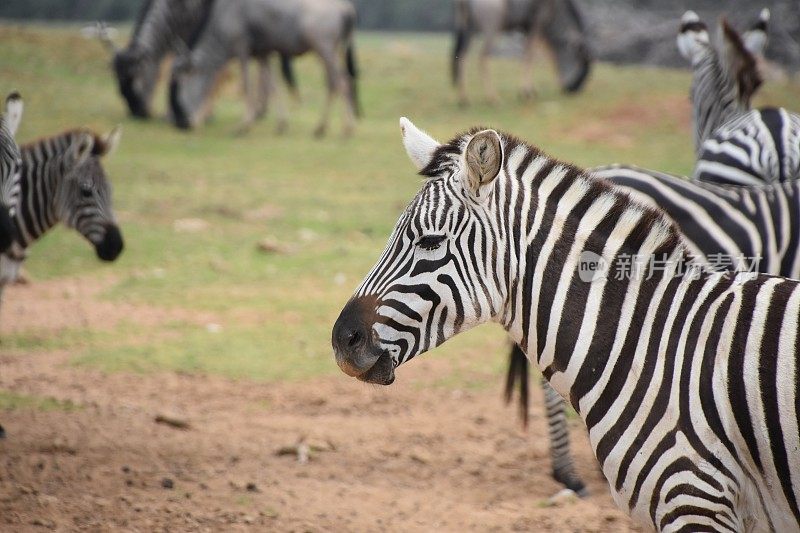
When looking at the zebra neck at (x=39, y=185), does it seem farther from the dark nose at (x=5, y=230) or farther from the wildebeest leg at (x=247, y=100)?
the wildebeest leg at (x=247, y=100)

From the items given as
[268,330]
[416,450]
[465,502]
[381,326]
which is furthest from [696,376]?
[268,330]

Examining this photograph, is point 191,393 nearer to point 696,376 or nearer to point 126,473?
point 126,473

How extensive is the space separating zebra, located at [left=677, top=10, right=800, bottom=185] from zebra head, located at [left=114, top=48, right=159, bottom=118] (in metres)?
13.5

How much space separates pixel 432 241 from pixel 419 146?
1.28 feet

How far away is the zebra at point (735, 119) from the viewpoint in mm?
6246

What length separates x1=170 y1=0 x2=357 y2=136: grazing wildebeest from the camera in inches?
737

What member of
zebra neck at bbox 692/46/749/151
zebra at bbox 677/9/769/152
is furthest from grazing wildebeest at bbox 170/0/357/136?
zebra neck at bbox 692/46/749/151

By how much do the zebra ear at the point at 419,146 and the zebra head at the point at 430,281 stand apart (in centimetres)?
12

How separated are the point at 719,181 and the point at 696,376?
3776 mm

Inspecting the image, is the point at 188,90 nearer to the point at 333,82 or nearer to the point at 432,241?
the point at 333,82

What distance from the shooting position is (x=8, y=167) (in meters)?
5.61

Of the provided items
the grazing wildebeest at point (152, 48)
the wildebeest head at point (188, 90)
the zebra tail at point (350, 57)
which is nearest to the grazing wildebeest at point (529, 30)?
the zebra tail at point (350, 57)

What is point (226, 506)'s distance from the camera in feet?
15.5

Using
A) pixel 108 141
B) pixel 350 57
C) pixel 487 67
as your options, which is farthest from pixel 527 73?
pixel 108 141
